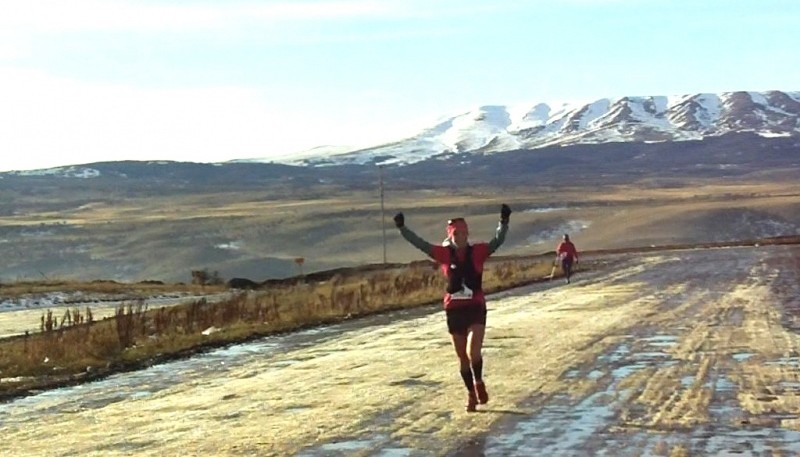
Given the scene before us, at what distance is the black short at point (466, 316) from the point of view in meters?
12.9

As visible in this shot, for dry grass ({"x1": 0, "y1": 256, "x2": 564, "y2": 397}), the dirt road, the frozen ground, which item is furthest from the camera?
the frozen ground

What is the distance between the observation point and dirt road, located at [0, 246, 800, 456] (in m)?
10.9

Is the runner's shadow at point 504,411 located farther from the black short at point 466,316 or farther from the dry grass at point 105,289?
the dry grass at point 105,289

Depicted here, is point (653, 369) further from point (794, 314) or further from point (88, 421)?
point (794, 314)

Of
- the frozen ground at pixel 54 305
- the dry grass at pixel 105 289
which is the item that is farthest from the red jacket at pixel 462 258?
the dry grass at pixel 105 289

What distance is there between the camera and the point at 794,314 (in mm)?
25156

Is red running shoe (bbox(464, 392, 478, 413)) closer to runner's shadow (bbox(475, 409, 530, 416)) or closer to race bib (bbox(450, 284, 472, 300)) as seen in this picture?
runner's shadow (bbox(475, 409, 530, 416))

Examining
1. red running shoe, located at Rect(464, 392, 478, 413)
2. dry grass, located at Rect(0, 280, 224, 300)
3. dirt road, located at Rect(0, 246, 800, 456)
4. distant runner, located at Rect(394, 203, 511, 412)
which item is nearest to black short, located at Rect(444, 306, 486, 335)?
distant runner, located at Rect(394, 203, 511, 412)

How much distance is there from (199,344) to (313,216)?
84837 millimetres

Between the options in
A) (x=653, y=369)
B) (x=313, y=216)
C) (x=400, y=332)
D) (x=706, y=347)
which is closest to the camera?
(x=653, y=369)

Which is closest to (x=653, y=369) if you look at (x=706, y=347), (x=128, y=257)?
(x=706, y=347)

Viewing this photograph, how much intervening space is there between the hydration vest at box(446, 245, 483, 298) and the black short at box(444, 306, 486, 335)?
0.53 feet

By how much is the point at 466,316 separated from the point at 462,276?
41 cm

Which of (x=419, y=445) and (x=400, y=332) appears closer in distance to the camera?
(x=419, y=445)
